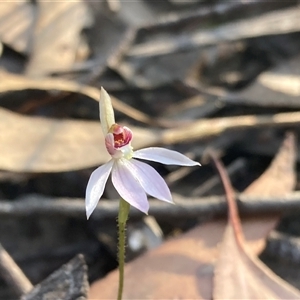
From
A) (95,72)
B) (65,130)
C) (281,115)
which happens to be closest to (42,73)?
(95,72)

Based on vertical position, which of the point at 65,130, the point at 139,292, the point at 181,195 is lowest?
the point at 139,292

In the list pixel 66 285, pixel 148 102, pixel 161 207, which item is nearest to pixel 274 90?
pixel 148 102

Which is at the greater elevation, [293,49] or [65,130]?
[293,49]

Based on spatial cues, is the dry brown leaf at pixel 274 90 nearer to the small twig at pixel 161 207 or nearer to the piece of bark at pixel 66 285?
the small twig at pixel 161 207

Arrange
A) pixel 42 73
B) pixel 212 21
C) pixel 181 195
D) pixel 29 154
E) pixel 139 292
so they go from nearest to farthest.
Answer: pixel 139 292
pixel 29 154
pixel 181 195
pixel 42 73
pixel 212 21

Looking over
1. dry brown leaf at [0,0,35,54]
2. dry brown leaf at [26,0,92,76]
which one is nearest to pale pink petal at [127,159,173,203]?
dry brown leaf at [26,0,92,76]

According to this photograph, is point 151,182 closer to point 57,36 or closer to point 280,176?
point 280,176

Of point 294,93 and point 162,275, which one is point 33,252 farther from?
point 294,93
